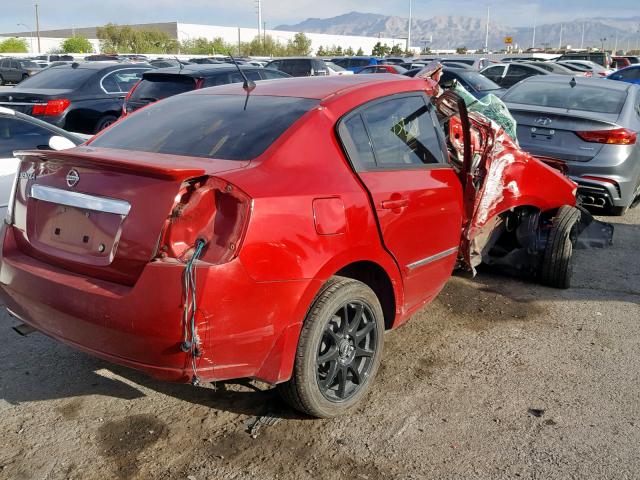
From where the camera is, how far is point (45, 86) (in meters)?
10.9

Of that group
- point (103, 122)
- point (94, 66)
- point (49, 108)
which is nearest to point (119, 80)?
point (94, 66)

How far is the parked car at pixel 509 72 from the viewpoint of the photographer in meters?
20.8

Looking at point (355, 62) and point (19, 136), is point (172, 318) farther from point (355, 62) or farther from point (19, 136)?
point (355, 62)

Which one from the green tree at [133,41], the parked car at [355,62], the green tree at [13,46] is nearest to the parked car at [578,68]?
the parked car at [355,62]

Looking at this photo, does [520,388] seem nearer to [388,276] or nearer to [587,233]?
[388,276]

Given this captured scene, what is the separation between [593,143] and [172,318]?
5.89m

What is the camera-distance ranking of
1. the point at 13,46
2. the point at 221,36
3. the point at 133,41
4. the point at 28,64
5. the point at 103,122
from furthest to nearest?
the point at 221,36, the point at 133,41, the point at 13,46, the point at 28,64, the point at 103,122

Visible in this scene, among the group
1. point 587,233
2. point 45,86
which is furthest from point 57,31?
point 587,233

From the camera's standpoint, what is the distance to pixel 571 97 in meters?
7.96

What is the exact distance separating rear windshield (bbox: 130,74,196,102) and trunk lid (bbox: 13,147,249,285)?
5977 millimetres

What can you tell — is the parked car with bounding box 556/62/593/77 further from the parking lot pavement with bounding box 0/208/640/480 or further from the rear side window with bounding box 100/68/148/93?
the parking lot pavement with bounding box 0/208/640/480

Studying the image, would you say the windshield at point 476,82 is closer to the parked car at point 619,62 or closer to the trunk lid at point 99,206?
the trunk lid at point 99,206

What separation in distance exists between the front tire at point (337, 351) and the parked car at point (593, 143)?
4451 millimetres

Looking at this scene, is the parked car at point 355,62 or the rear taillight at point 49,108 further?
the parked car at point 355,62
